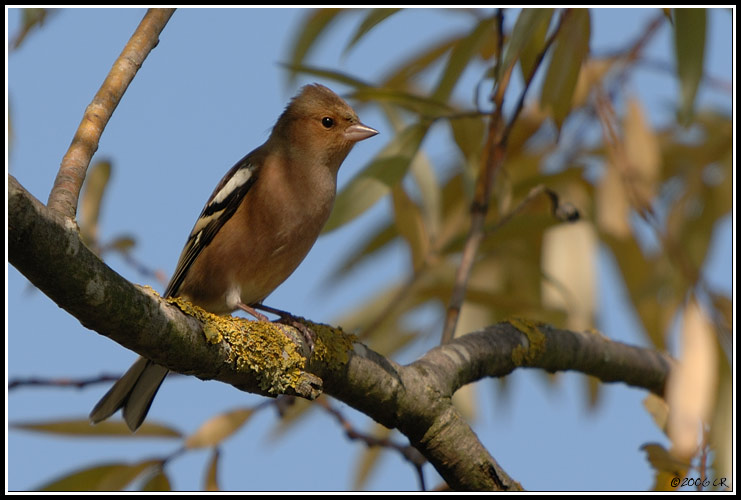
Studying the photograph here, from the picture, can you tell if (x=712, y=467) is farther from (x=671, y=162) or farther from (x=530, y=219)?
(x=671, y=162)

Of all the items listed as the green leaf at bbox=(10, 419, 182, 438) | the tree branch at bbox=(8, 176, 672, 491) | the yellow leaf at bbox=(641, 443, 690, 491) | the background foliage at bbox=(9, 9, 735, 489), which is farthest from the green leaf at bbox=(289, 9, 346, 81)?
the yellow leaf at bbox=(641, 443, 690, 491)

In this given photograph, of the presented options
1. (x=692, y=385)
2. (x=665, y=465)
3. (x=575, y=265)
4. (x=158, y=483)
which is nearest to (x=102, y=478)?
(x=158, y=483)

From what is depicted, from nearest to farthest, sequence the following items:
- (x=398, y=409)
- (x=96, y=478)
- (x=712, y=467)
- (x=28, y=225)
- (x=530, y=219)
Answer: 1. (x=28, y=225)
2. (x=398, y=409)
3. (x=712, y=467)
4. (x=96, y=478)
5. (x=530, y=219)

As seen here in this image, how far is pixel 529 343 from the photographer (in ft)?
12.9

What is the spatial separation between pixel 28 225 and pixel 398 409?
1623mm

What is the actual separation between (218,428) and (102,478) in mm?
582

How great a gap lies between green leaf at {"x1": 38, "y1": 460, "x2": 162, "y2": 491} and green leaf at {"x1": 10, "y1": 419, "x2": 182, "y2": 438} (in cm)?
24

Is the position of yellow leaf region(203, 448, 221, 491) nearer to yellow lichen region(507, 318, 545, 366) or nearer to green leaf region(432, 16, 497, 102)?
yellow lichen region(507, 318, 545, 366)

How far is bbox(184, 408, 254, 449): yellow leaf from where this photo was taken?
3.98 metres

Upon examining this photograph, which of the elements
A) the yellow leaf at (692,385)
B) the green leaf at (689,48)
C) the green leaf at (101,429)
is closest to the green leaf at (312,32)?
the green leaf at (689,48)

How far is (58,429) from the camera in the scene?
4051 millimetres

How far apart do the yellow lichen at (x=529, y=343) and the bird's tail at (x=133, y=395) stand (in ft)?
5.71

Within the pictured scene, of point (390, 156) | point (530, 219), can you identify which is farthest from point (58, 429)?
point (530, 219)

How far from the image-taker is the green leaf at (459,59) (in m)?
4.36
